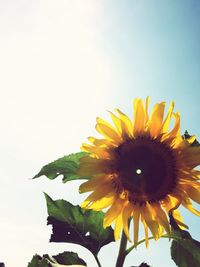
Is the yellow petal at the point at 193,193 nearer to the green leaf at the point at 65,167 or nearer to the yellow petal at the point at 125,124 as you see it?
the yellow petal at the point at 125,124

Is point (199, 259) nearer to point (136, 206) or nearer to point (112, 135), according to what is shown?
point (136, 206)

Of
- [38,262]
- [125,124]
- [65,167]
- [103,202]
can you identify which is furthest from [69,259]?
[125,124]

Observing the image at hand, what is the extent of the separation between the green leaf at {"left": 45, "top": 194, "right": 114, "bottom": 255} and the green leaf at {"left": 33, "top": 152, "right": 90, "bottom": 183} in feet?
0.69

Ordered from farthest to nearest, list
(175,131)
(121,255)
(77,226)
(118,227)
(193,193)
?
(77,226) < (175,131) < (193,193) < (118,227) < (121,255)

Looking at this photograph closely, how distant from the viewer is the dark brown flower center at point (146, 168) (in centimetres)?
321

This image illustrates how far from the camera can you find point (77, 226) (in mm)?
3320

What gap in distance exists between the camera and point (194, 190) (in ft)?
10.2

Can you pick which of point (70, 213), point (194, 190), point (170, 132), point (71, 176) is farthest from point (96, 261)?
point (170, 132)

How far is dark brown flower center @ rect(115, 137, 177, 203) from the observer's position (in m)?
3.21

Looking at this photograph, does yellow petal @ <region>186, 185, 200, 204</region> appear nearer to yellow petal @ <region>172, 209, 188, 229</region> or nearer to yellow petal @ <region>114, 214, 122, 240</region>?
yellow petal @ <region>172, 209, 188, 229</region>

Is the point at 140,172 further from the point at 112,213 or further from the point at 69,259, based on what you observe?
the point at 69,259

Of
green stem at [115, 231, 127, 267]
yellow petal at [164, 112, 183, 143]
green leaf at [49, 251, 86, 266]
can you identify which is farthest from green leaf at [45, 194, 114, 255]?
yellow petal at [164, 112, 183, 143]

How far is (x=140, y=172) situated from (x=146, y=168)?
4.6 inches

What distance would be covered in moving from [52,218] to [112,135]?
0.81 metres
